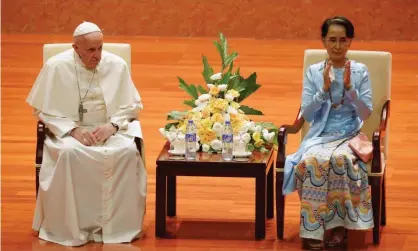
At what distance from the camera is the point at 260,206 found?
5930 millimetres

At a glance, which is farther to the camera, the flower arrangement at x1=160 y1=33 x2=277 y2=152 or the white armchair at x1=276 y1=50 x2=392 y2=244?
the flower arrangement at x1=160 y1=33 x2=277 y2=152

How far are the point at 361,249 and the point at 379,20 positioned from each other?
666cm

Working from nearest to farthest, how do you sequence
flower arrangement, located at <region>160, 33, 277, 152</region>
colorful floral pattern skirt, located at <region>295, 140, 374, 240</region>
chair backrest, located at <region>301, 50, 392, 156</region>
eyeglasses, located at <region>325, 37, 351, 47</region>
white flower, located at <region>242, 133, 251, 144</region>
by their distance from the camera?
colorful floral pattern skirt, located at <region>295, 140, 374, 240</region> < eyeglasses, located at <region>325, 37, 351, 47</region> < white flower, located at <region>242, 133, 251, 144</region> < flower arrangement, located at <region>160, 33, 277, 152</region> < chair backrest, located at <region>301, 50, 392, 156</region>

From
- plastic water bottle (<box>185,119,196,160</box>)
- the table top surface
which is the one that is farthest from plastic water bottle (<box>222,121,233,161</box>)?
plastic water bottle (<box>185,119,196,160</box>)

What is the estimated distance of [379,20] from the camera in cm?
1221

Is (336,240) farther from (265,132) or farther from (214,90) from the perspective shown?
(214,90)

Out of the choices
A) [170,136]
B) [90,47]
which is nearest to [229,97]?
[170,136]

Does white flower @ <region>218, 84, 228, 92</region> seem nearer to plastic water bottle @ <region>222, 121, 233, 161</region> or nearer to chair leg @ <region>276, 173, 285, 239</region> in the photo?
plastic water bottle @ <region>222, 121, 233, 161</region>

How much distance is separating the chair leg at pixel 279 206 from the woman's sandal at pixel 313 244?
0.20 m

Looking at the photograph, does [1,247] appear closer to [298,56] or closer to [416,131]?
[416,131]

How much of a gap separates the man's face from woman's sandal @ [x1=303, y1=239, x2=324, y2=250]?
1.58m

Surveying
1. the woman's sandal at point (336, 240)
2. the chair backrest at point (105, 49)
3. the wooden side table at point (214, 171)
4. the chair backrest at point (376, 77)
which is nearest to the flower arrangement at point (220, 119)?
the wooden side table at point (214, 171)

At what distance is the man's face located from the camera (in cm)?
605

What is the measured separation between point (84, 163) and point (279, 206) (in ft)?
3.66
